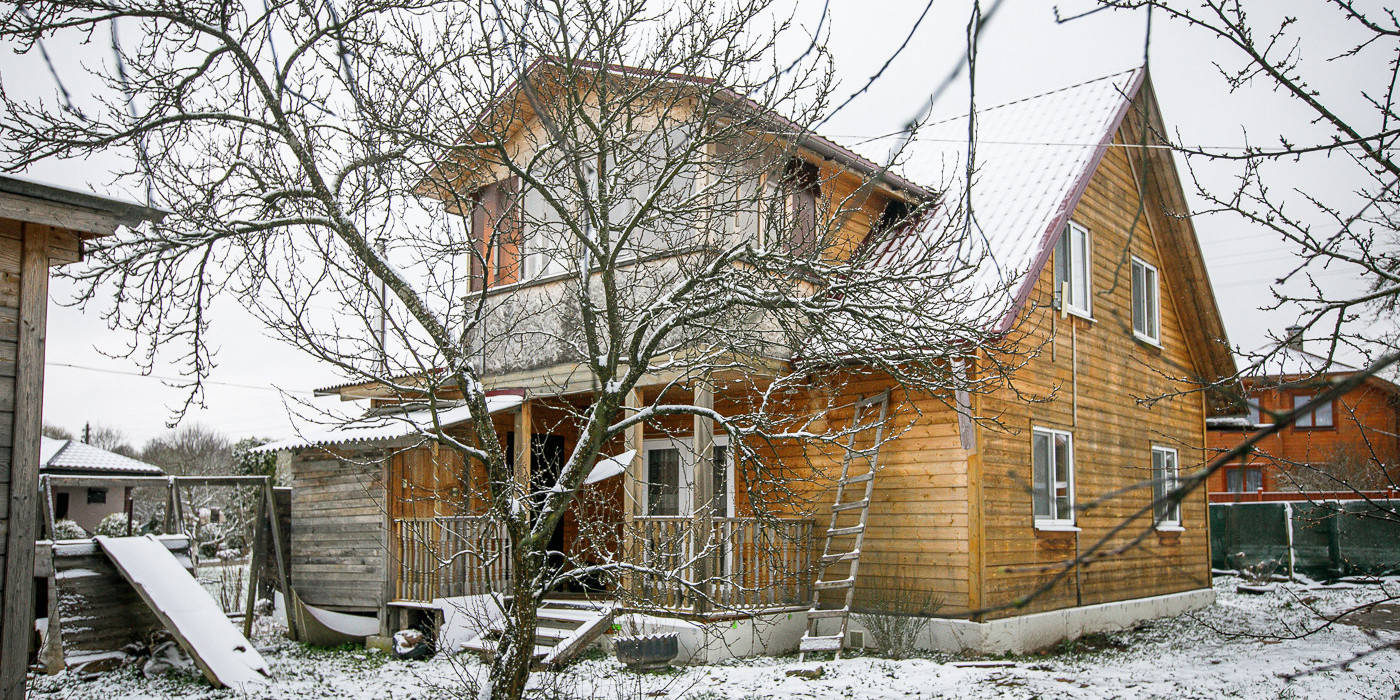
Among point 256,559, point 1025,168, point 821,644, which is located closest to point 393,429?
point 256,559

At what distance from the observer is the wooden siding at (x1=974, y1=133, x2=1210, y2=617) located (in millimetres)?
11141

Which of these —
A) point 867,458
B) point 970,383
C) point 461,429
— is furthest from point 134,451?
point 970,383

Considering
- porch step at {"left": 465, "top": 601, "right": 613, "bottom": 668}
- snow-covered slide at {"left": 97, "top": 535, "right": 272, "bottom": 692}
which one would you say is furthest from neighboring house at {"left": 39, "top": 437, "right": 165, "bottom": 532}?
porch step at {"left": 465, "top": 601, "right": 613, "bottom": 668}

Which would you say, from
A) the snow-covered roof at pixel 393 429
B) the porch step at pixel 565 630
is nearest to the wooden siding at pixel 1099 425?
the porch step at pixel 565 630

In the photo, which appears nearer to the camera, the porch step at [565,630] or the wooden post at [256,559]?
the porch step at [565,630]

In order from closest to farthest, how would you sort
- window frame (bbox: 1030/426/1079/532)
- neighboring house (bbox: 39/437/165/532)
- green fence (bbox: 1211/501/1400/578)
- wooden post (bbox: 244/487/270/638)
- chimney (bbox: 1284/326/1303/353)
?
chimney (bbox: 1284/326/1303/353) → window frame (bbox: 1030/426/1079/532) → wooden post (bbox: 244/487/270/638) → green fence (bbox: 1211/501/1400/578) → neighboring house (bbox: 39/437/165/532)

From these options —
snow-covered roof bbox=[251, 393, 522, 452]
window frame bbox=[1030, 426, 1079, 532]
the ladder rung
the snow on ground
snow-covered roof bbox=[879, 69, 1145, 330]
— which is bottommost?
the snow on ground

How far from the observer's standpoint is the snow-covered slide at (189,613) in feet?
31.5

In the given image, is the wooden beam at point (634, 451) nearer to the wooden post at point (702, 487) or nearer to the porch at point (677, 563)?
the porch at point (677, 563)

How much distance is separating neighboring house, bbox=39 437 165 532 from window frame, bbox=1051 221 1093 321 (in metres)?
24.9

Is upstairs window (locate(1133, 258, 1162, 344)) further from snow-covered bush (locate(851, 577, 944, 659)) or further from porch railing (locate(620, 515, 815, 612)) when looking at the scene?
porch railing (locate(620, 515, 815, 612))

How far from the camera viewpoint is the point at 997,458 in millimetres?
11078

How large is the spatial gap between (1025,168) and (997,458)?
4344mm

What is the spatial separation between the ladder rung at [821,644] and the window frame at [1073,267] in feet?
17.4
